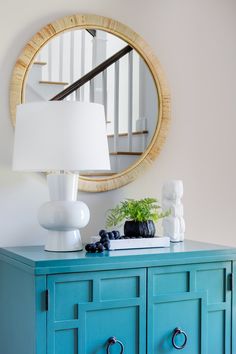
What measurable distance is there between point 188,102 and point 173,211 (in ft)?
1.94

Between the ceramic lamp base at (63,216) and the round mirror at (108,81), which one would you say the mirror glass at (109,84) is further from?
the ceramic lamp base at (63,216)

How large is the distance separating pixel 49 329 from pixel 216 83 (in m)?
1.52

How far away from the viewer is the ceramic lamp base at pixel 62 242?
2.07 m

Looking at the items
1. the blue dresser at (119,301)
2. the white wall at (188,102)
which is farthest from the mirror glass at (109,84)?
the blue dresser at (119,301)

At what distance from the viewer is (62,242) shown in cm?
207

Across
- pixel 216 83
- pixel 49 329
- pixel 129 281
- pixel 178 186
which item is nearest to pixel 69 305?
pixel 49 329

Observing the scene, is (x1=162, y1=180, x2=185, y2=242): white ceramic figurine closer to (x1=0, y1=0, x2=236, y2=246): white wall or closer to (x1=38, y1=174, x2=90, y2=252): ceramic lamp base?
(x1=0, y1=0, x2=236, y2=246): white wall

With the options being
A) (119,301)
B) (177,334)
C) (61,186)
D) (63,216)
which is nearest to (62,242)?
(63,216)

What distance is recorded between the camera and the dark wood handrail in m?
2.37

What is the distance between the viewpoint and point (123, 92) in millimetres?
2514

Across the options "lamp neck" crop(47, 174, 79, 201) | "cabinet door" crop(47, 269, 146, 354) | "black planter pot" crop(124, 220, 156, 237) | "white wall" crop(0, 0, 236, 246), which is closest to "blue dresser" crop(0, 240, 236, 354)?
"cabinet door" crop(47, 269, 146, 354)

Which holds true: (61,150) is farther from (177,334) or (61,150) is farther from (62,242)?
(177,334)

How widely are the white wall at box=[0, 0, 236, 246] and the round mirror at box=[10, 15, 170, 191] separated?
2.4 inches

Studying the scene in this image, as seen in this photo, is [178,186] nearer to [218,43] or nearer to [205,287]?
[205,287]
